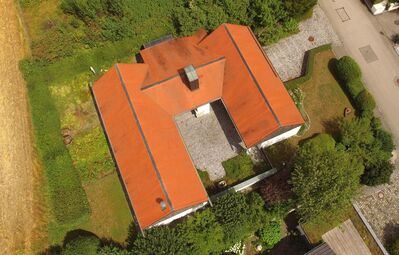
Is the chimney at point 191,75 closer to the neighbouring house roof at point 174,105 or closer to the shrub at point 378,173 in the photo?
the neighbouring house roof at point 174,105

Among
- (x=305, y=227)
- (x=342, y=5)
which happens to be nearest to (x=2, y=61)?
(x=305, y=227)

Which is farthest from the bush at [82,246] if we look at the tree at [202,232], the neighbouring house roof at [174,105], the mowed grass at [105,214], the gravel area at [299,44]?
the gravel area at [299,44]

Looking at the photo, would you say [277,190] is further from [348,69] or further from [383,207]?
[348,69]

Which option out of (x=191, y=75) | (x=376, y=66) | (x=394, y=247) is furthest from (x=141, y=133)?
(x=376, y=66)

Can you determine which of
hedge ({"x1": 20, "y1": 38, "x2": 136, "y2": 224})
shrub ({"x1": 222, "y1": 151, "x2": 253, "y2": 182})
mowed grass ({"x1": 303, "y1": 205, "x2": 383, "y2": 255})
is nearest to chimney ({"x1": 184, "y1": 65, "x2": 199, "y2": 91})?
shrub ({"x1": 222, "y1": 151, "x2": 253, "y2": 182})

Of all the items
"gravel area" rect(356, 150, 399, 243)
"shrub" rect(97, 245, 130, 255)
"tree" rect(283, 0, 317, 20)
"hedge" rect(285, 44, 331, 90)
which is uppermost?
"tree" rect(283, 0, 317, 20)

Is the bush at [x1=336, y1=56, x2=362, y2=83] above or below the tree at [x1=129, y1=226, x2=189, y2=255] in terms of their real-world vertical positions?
above

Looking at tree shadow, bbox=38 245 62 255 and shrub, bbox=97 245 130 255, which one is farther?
tree shadow, bbox=38 245 62 255

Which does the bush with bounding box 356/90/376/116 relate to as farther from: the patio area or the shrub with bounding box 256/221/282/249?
the shrub with bounding box 256/221/282/249
